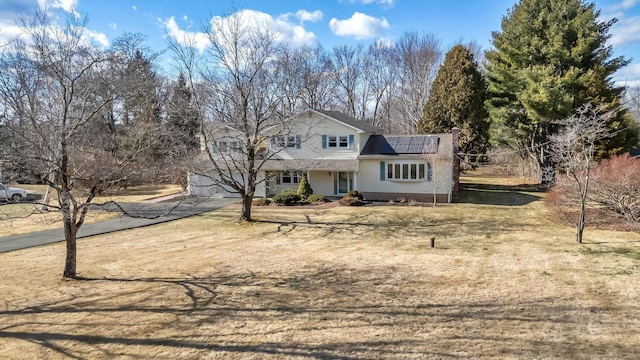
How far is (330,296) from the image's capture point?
9.34 meters

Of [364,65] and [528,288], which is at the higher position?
[364,65]

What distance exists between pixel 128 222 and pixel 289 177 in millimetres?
12326

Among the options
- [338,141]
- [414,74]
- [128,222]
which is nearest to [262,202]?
[338,141]

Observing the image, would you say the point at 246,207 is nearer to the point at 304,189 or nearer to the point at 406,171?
the point at 304,189

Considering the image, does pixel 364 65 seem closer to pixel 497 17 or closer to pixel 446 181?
pixel 497 17

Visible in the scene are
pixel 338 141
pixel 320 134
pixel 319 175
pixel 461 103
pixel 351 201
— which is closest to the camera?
pixel 351 201

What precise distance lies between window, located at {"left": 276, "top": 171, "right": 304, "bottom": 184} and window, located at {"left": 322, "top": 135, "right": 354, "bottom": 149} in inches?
118

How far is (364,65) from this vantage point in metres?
49.2

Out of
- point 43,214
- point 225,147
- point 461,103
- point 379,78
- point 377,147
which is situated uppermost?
point 379,78

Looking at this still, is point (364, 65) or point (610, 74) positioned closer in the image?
point (610, 74)

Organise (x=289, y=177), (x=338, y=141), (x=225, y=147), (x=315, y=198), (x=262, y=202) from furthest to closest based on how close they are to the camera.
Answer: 1. (x=289, y=177)
2. (x=338, y=141)
3. (x=315, y=198)
4. (x=262, y=202)
5. (x=225, y=147)

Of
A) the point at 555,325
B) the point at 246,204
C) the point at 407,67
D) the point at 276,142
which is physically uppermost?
the point at 407,67

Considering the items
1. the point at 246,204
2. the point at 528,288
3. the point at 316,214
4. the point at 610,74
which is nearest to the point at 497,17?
the point at 610,74

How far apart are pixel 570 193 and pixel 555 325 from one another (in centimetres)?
1268
